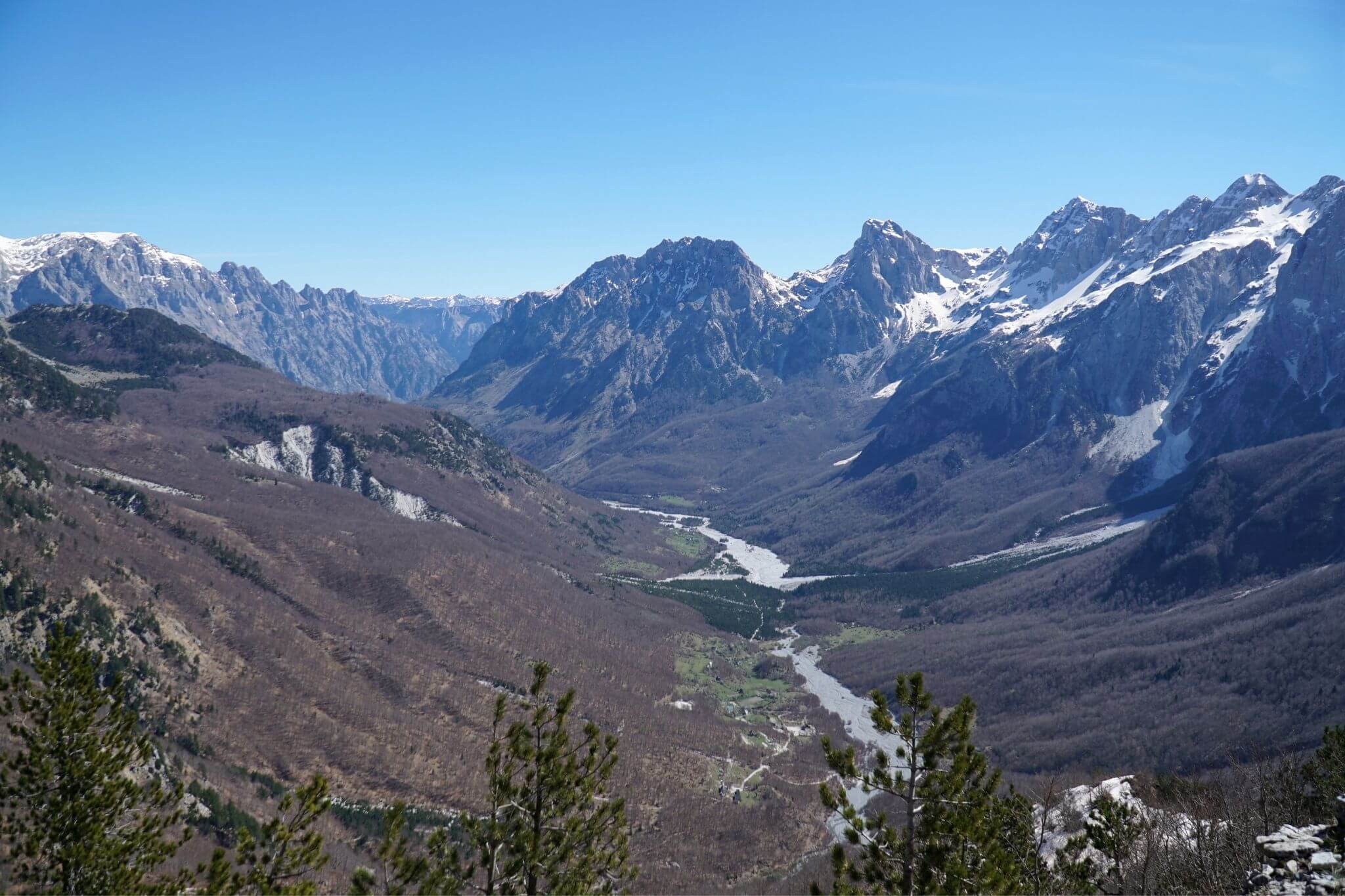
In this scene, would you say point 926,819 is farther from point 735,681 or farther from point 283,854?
point 735,681

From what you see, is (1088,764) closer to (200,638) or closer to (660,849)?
(660,849)

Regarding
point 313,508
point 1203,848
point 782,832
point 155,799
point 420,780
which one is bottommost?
point 782,832

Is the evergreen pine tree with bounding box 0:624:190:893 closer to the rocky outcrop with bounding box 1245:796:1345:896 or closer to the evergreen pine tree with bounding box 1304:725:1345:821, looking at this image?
the rocky outcrop with bounding box 1245:796:1345:896

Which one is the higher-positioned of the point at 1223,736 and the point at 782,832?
the point at 1223,736

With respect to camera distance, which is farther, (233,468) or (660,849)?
(233,468)

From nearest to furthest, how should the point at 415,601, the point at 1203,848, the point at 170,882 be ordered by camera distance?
the point at 170,882 → the point at 1203,848 → the point at 415,601

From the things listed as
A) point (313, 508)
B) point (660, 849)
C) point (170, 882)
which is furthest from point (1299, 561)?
point (170, 882)

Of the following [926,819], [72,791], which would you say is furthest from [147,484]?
[926,819]
